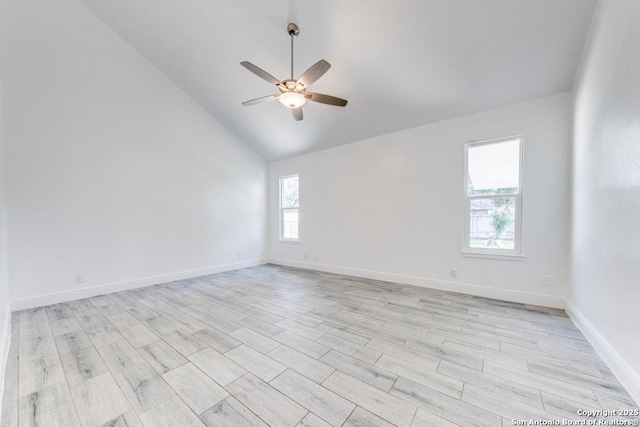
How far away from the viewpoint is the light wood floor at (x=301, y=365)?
4.60ft

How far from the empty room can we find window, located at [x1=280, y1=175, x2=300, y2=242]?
595 millimetres

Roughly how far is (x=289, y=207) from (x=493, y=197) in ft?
13.4

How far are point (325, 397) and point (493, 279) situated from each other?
2.98 m

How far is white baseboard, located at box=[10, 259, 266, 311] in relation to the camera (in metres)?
3.06

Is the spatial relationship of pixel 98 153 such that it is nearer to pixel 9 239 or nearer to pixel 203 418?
pixel 9 239

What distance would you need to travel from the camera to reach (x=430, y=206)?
12.5 ft

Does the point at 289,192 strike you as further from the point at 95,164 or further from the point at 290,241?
the point at 95,164

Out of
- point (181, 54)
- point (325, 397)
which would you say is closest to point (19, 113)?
point (181, 54)

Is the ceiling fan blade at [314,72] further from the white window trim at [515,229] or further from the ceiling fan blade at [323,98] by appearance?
the white window trim at [515,229]

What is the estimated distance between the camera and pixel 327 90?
3.63 meters

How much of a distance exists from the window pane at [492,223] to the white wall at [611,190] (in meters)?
0.76

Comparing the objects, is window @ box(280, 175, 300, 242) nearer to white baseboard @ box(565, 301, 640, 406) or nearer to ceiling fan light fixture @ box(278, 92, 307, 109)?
ceiling fan light fixture @ box(278, 92, 307, 109)

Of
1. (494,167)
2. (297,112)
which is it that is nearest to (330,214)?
(297,112)

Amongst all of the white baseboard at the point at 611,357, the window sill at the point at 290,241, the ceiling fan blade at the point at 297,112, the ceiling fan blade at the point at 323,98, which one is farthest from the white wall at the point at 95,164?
Result: the white baseboard at the point at 611,357
